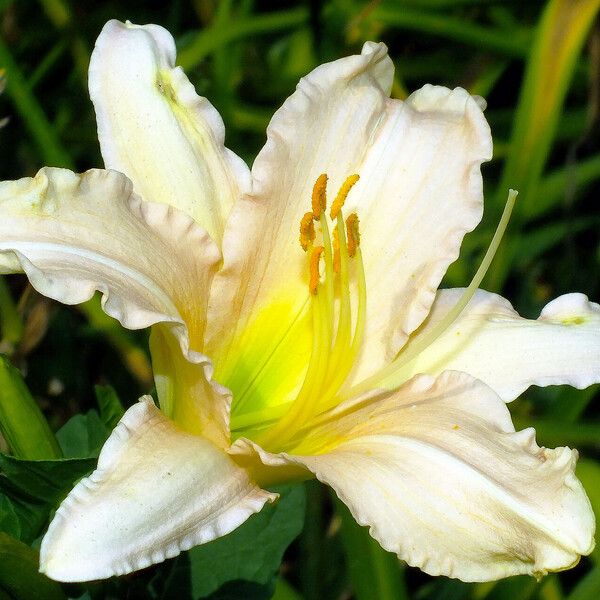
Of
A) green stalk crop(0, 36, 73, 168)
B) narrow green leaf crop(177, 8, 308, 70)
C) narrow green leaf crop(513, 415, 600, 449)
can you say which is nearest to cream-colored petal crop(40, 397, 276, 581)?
narrow green leaf crop(513, 415, 600, 449)

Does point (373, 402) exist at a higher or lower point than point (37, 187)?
lower

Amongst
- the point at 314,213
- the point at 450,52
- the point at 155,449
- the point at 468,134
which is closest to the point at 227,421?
the point at 155,449

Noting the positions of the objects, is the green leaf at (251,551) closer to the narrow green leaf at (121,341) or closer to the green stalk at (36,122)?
the narrow green leaf at (121,341)

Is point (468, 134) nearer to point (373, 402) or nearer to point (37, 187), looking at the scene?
point (373, 402)

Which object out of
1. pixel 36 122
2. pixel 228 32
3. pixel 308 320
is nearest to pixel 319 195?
pixel 308 320

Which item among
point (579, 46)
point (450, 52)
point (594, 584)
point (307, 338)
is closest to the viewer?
point (307, 338)
